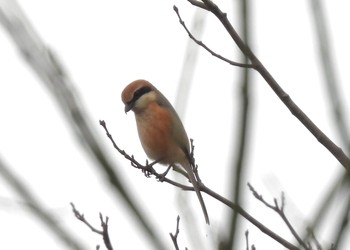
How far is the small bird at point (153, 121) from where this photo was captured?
611 centimetres

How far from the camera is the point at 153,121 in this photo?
6348 mm

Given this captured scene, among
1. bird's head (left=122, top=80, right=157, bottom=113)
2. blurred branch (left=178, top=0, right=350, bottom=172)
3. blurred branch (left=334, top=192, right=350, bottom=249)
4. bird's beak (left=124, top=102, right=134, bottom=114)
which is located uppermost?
bird's head (left=122, top=80, right=157, bottom=113)

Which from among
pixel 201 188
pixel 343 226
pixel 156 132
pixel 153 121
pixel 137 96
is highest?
pixel 137 96

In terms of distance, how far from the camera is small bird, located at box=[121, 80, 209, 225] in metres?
6.11

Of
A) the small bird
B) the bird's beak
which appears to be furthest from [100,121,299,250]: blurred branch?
the bird's beak

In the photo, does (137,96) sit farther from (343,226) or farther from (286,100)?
(343,226)

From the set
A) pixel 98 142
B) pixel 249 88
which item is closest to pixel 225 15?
pixel 249 88

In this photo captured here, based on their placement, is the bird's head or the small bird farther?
the bird's head

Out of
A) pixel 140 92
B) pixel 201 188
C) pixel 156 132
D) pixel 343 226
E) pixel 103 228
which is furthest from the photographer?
pixel 140 92

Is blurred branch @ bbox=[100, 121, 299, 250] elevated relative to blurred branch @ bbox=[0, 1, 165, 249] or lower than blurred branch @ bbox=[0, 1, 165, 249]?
elevated

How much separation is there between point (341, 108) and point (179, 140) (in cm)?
347

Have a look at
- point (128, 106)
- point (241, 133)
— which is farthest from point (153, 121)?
point (241, 133)

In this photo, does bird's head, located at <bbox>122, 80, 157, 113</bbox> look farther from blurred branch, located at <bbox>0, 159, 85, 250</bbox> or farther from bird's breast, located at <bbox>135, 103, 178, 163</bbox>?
blurred branch, located at <bbox>0, 159, 85, 250</bbox>

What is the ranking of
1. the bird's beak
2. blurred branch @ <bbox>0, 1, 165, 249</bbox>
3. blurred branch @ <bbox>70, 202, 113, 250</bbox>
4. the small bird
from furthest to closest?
1. the bird's beak
2. the small bird
3. blurred branch @ <bbox>70, 202, 113, 250</bbox>
4. blurred branch @ <bbox>0, 1, 165, 249</bbox>
